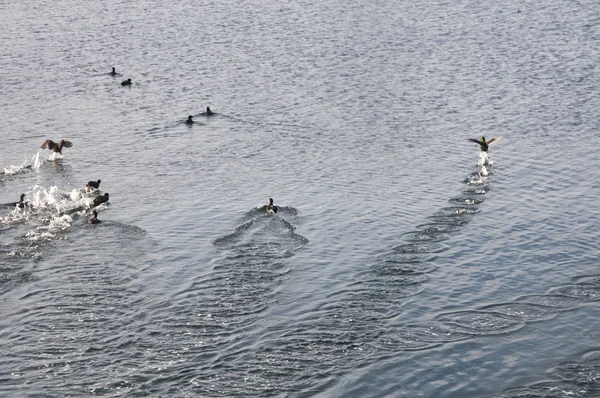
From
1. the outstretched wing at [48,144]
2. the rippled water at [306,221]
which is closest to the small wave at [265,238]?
the rippled water at [306,221]

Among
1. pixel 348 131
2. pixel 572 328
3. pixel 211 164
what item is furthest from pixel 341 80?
pixel 572 328

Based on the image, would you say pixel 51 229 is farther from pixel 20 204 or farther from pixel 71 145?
pixel 71 145

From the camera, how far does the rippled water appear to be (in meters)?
23.4

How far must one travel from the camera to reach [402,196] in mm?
35656

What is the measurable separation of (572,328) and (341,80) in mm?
33034

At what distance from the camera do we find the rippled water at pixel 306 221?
76.8 feet

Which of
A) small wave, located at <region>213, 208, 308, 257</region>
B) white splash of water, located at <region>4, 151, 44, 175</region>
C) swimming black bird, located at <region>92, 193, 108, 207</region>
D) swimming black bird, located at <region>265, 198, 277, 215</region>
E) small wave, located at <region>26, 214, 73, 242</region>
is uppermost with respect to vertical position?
white splash of water, located at <region>4, 151, 44, 175</region>

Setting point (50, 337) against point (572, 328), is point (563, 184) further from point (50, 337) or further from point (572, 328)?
point (50, 337)

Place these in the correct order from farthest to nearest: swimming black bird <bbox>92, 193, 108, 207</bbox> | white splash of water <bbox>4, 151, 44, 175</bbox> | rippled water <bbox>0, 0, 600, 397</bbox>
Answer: white splash of water <bbox>4, 151, 44, 175</bbox> < swimming black bird <bbox>92, 193, 108, 207</bbox> < rippled water <bbox>0, 0, 600, 397</bbox>

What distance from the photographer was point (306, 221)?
109 ft

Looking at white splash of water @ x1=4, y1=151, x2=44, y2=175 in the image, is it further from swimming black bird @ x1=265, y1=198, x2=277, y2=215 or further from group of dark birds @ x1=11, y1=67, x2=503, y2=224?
swimming black bird @ x1=265, y1=198, x2=277, y2=215

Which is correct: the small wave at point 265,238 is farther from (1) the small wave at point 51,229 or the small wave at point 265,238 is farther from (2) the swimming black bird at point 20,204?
(2) the swimming black bird at point 20,204

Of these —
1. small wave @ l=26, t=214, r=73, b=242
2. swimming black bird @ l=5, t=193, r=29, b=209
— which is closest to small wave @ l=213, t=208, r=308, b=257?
small wave @ l=26, t=214, r=73, b=242

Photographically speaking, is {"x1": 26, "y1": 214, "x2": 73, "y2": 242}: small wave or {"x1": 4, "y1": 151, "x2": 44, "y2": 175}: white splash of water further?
{"x1": 4, "y1": 151, "x2": 44, "y2": 175}: white splash of water
